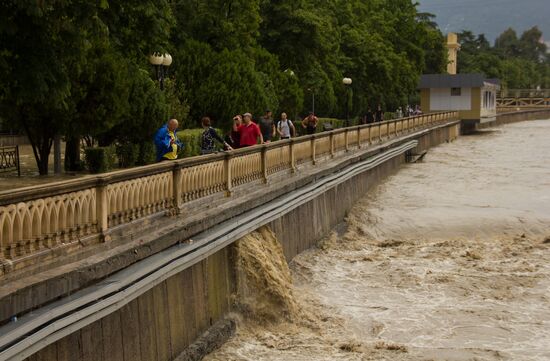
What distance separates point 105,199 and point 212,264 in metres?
3.13

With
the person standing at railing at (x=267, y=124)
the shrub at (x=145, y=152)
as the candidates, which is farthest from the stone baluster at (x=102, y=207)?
the shrub at (x=145, y=152)

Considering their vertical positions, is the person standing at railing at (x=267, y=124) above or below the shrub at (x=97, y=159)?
above

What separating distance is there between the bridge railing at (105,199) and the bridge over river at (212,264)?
2cm

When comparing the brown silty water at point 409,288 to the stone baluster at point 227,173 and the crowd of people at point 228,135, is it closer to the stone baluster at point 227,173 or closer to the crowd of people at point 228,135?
the stone baluster at point 227,173

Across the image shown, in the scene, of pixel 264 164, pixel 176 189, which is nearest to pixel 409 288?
pixel 264 164

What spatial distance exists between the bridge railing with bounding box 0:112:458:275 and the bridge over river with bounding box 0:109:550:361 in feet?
0.06

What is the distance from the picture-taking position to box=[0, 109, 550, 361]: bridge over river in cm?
786

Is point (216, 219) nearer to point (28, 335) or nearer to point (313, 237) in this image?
point (28, 335)

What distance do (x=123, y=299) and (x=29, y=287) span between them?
1.47 m

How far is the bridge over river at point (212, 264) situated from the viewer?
7855 mm

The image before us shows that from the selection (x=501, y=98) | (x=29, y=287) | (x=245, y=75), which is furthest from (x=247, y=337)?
(x=501, y=98)

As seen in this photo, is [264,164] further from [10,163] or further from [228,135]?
[10,163]

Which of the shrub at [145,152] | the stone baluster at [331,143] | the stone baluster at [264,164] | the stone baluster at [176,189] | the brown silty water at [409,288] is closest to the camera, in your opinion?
the stone baluster at [176,189]

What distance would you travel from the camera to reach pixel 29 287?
24.2 ft
